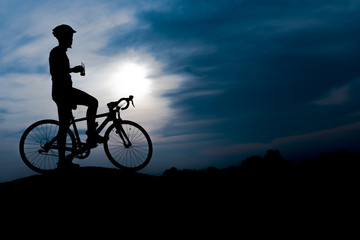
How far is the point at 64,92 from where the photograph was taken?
793 centimetres

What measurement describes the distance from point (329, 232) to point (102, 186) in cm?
536

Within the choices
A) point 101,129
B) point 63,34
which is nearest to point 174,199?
point 101,129

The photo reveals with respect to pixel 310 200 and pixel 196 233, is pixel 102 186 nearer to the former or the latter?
pixel 196 233

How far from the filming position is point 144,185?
295 inches

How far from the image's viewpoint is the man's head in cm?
774

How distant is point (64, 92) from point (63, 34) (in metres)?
1.56

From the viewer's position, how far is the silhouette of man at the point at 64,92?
7.80 meters

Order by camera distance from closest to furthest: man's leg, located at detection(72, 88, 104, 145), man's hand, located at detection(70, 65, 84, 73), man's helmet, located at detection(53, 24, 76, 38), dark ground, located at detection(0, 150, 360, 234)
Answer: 1. dark ground, located at detection(0, 150, 360, 234)
2. man's helmet, located at detection(53, 24, 76, 38)
3. man's hand, located at detection(70, 65, 84, 73)
4. man's leg, located at detection(72, 88, 104, 145)

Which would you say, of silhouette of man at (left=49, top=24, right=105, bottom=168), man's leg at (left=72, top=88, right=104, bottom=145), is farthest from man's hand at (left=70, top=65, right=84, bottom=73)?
man's leg at (left=72, top=88, right=104, bottom=145)

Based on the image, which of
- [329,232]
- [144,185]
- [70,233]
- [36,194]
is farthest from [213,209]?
[36,194]

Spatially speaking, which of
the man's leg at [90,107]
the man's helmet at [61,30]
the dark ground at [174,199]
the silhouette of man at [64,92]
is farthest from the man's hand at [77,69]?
the dark ground at [174,199]

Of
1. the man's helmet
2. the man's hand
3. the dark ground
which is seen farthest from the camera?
the man's hand

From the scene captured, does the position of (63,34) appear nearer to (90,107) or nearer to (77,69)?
(77,69)

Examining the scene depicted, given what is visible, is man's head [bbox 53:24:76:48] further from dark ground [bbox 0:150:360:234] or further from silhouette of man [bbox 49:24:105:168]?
dark ground [bbox 0:150:360:234]
